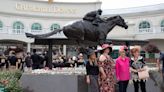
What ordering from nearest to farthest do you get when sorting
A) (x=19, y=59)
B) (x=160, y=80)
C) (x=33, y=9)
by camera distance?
1. (x=160, y=80)
2. (x=19, y=59)
3. (x=33, y=9)

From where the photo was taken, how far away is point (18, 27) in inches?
1665

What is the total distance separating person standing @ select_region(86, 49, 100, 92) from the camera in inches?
304

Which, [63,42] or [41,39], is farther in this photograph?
[63,42]

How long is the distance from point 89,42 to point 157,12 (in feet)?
105

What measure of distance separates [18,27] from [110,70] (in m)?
35.4

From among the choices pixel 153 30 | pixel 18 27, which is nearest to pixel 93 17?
pixel 153 30

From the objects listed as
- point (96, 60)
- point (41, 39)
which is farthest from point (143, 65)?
point (41, 39)

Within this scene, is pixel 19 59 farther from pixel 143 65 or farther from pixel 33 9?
pixel 33 9

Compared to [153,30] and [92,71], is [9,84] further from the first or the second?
[153,30]

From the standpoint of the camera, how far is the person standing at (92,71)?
7.71 m

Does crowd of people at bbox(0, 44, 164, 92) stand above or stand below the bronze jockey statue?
below

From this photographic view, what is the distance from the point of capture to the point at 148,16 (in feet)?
141

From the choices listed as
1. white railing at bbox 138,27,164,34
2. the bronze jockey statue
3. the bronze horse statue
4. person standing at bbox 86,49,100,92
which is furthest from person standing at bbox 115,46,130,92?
white railing at bbox 138,27,164,34

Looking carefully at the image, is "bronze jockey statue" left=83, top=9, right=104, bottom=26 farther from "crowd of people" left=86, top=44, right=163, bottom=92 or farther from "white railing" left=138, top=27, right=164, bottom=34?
"white railing" left=138, top=27, right=164, bottom=34
